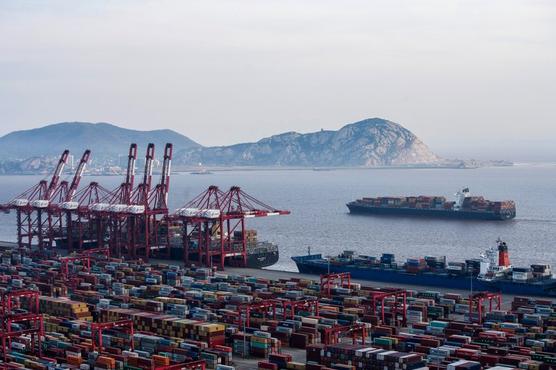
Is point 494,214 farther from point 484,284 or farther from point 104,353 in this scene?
point 104,353

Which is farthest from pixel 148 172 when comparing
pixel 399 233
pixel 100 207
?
pixel 399 233

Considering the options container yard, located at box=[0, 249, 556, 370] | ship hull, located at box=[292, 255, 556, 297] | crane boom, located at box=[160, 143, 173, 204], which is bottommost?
container yard, located at box=[0, 249, 556, 370]

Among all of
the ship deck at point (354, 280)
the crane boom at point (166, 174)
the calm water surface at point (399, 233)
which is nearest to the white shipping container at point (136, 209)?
the crane boom at point (166, 174)

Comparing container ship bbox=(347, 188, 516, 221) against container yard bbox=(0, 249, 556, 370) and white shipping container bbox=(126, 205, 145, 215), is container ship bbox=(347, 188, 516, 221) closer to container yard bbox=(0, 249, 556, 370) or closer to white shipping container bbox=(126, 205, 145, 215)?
white shipping container bbox=(126, 205, 145, 215)

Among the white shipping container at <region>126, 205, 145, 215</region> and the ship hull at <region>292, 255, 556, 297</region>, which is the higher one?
the white shipping container at <region>126, 205, 145, 215</region>

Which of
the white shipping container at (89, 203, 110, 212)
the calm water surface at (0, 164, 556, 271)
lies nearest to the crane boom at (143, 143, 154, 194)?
the white shipping container at (89, 203, 110, 212)

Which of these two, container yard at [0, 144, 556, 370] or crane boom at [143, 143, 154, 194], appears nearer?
container yard at [0, 144, 556, 370]
